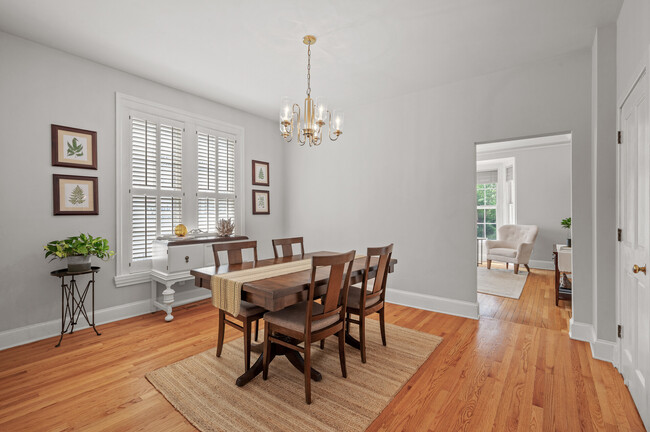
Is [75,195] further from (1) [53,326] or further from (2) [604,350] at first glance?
(2) [604,350]

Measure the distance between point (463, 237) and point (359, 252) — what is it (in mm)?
1484

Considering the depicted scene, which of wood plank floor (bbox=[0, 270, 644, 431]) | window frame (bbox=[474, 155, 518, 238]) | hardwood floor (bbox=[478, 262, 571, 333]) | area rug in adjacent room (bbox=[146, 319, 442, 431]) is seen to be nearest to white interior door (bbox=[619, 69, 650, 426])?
wood plank floor (bbox=[0, 270, 644, 431])

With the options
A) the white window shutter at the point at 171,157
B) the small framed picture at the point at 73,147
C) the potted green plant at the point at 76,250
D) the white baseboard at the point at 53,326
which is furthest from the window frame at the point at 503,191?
the potted green plant at the point at 76,250

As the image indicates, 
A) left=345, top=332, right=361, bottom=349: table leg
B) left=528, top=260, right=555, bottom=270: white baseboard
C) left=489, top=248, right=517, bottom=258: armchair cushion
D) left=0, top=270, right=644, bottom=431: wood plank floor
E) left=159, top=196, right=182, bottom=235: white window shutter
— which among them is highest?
left=159, top=196, right=182, bottom=235: white window shutter

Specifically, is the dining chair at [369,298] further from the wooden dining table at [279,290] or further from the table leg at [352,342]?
the table leg at [352,342]

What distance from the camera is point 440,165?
389cm

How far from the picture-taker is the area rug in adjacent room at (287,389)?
1.84 meters

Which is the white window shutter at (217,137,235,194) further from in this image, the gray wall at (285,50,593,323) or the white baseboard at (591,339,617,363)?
the white baseboard at (591,339,617,363)

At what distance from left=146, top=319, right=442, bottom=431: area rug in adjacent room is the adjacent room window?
568cm

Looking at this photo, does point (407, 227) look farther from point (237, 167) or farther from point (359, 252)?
point (237, 167)

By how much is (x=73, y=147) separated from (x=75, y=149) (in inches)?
1.0

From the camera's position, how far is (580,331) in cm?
299

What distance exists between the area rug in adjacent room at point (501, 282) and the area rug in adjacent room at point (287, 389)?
2.43 meters

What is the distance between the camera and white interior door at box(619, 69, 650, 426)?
70.4 inches
